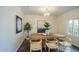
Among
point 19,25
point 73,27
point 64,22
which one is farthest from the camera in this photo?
point 19,25

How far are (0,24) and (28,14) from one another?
91cm

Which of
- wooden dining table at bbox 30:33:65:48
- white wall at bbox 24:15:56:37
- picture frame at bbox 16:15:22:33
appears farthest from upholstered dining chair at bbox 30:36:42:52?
picture frame at bbox 16:15:22:33

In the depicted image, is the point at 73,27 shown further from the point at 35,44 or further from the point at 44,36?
the point at 35,44

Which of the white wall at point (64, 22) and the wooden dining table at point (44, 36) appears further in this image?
the wooden dining table at point (44, 36)

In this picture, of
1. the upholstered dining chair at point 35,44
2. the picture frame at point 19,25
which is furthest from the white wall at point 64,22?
the picture frame at point 19,25

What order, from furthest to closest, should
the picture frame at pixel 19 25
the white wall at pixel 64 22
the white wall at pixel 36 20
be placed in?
the picture frame at pixel 19 25, the white wall at pixel 36 20, the white wall at pixel 64 22

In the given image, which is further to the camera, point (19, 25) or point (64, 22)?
point (19, 25)

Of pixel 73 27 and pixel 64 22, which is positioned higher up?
pixel 64 22

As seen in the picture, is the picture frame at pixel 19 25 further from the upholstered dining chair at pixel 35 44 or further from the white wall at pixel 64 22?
the white wall at pixel 64 22

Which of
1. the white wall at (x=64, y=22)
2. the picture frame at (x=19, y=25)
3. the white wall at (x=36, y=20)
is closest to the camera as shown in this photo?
the white wall at (x=64, y=22)

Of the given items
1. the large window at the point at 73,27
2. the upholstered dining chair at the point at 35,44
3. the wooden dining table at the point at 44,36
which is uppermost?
the large window at the point at 73,27

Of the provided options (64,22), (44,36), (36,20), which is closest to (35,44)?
(44,36)
